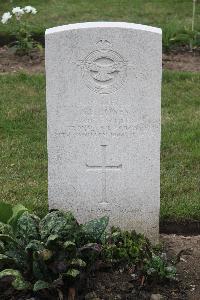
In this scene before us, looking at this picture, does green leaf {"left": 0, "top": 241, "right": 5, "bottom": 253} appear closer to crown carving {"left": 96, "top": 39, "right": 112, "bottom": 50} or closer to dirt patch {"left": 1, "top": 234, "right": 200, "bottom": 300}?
dirt patch {"left": 1, "top": 234, "right": 200, "bottom": 300}

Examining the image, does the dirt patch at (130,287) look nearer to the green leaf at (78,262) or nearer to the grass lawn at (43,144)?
the green leaf at (78,262)

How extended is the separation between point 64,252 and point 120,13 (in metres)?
7.77

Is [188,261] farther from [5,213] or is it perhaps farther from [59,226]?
[5,213]

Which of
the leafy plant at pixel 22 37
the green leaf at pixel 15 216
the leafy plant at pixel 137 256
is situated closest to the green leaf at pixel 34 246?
the green leaf at pixel 15 216

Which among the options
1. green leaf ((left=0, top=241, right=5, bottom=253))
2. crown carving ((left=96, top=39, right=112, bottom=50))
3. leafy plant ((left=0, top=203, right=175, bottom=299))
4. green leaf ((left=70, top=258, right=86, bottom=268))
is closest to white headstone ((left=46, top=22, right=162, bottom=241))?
crown carving ((left=96, top=39, right=112, bottom=50))

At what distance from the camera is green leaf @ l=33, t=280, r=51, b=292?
4.09 metres

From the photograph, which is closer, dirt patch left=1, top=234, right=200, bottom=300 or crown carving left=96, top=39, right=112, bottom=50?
dirt patch left=1, top=234, right=200, bottom=300

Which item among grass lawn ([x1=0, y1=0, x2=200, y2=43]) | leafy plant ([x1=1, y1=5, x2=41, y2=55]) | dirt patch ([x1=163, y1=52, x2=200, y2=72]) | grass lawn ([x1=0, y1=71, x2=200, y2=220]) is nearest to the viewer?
grass lawn ([x1=0, y1=71, x2=200, y2=220])

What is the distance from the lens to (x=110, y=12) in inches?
453

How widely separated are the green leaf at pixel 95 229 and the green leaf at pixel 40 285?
16.8 inches

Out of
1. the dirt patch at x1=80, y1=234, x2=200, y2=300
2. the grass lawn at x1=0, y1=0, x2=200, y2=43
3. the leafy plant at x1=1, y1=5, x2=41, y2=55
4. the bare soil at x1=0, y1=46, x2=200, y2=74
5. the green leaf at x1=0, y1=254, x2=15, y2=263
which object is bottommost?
the dirt patch at x1=80, y1=234, x2=200, y2=300

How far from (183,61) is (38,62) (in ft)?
5.94

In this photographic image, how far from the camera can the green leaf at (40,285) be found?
409cm

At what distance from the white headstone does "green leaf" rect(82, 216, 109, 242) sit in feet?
1.44
